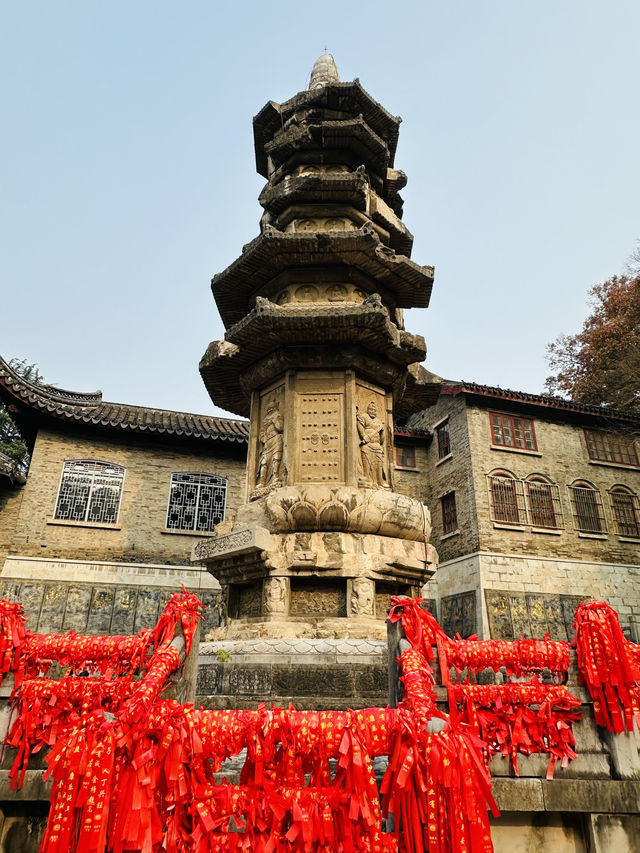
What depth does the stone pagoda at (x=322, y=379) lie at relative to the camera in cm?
754

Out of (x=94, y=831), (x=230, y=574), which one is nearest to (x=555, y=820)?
(x=94, y=831)

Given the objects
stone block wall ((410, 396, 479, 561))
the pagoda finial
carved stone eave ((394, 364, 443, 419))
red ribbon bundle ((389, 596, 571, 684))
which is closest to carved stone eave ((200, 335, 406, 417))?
carved stone eave ((394, 364, 443, 419))

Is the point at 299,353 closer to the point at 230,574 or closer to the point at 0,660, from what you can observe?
the point at 230,574

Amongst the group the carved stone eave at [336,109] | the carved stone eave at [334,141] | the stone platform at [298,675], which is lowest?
the stone platform at [298,675]

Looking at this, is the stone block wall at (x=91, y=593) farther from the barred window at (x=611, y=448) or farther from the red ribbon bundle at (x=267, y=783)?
the barred window at (x=611, y=448)

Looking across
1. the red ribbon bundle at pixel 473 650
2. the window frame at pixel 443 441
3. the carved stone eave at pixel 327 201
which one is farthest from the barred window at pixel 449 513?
the red ribbon bundle at pixel 473 650

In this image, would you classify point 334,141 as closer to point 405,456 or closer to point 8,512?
point 8,512

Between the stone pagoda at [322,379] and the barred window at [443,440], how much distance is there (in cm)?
1112

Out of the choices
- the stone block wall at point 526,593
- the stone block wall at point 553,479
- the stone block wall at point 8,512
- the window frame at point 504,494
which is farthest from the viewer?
the window frame at point 504,494

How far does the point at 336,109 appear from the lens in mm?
11344

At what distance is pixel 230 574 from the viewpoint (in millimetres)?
8016

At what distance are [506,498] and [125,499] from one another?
13571mm

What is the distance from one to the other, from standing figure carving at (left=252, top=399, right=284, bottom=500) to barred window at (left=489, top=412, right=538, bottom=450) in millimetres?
14025

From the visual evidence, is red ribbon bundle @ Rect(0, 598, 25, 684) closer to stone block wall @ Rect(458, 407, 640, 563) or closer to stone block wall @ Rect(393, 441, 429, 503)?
stone block wall @ Rect(458, 407, 640, 563)
